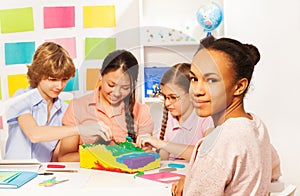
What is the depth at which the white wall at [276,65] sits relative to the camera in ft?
6.97

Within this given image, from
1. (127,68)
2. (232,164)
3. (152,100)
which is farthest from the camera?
(152,100)

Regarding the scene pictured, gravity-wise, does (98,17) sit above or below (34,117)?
above

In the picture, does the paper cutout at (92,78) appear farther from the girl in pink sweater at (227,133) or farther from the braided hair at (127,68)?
the girl in pink sweater at (227,133)

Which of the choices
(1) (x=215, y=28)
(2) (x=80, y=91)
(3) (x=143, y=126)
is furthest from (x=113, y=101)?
(1) (x=215, y=28)

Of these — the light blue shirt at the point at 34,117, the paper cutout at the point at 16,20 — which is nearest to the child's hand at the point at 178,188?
the light blue shirt at the point at 34,117

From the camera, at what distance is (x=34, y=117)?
91.9 inches

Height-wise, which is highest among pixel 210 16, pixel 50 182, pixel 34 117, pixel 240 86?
pixel 210 16

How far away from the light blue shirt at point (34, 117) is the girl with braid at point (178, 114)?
0.74 meters

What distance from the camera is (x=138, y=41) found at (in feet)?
6.07

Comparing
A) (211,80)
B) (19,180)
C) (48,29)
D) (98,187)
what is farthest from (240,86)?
(48,29)

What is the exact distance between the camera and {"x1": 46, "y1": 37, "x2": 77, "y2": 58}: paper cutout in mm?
2377

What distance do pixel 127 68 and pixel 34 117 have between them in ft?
3.12

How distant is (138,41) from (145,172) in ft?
1.69

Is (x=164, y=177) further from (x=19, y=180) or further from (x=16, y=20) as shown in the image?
(x=16, y=20)
